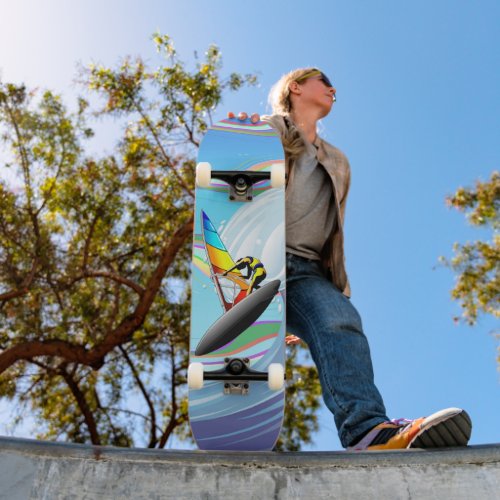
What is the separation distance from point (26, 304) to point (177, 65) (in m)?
3.54

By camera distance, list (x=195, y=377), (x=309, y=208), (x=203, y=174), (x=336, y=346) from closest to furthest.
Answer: (x=195, y=377), (x=336, y=346), (x=203, y=174), (x=309, y=208)

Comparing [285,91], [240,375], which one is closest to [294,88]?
[285,91]

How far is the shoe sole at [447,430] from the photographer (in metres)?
1.72

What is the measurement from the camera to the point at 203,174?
95.9 inches

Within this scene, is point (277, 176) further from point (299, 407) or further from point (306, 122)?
point (299, 407)

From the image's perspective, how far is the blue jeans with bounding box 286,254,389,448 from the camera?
2133 millimetres

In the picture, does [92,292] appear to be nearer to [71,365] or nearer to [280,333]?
[71,365]

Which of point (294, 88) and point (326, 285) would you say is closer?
point (326, 285)

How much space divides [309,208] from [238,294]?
0.67 meters

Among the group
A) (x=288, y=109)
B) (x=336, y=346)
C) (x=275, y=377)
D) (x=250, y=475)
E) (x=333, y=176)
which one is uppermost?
(x=288, y=109)

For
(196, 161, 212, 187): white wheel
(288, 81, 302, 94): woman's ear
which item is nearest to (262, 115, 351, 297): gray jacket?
(288, 81, 302, 94): woman's ear

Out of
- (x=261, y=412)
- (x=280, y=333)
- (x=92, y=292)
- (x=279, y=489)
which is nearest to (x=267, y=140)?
(x=280, y=333)

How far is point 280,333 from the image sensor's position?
225 cm

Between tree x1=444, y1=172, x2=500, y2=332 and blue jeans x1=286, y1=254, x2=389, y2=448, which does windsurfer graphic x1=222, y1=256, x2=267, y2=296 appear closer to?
blue jeans x1=286, y1=254, x2=389, y2=448
